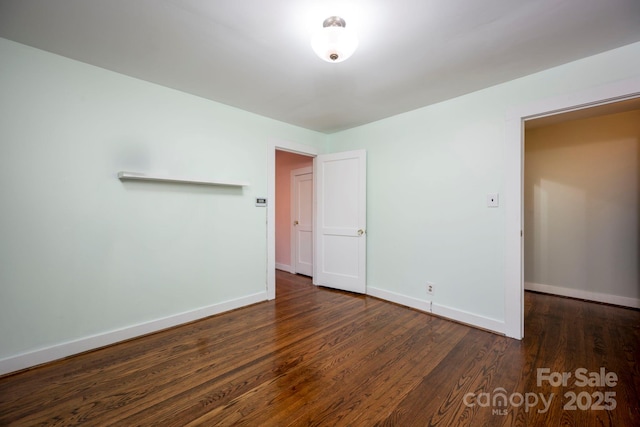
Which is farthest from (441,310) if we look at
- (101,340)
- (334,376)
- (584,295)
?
(101,340)

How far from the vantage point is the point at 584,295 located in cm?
347

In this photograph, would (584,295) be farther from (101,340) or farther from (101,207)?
(101,207)

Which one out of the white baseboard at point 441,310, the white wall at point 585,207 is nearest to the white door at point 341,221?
the white baseboard at point 441,310

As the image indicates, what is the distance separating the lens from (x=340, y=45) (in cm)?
164

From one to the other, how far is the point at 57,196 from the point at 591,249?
592 centimetres

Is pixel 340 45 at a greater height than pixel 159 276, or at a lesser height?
greater

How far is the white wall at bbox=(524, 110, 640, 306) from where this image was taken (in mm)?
3193

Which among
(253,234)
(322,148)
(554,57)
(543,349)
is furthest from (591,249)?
(253,234)

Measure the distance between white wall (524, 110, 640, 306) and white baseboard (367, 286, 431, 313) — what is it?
2.13 metres

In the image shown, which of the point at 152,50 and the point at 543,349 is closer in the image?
the point at 152,50

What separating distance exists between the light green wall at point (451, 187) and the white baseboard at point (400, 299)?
2.4 inches

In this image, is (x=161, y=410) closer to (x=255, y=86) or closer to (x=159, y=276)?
(x=159, y=276)

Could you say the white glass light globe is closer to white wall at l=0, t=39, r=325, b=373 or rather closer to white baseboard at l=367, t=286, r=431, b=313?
→ white wall at l=0, t=39, r=325, b=373

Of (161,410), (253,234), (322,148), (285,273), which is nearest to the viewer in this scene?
(161,410)
